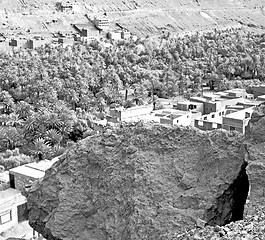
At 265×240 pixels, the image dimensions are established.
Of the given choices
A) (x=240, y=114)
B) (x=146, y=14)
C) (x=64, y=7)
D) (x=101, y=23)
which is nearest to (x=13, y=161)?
(x=240, y=114)

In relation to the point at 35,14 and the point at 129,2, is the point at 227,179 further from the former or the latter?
the point at 129,2

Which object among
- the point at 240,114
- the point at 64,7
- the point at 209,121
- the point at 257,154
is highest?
the point at 257,154

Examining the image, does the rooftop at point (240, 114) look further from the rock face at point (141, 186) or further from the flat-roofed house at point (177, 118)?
the rock face at point (141, 186)

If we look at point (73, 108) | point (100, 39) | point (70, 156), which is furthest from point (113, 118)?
point (100, 39)

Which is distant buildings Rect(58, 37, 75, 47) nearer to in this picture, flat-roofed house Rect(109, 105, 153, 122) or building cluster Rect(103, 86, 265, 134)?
building cluster Rect(103, 86, 265, 134)

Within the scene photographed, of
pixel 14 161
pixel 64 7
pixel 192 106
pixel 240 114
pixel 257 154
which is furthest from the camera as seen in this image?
pixel 64 7

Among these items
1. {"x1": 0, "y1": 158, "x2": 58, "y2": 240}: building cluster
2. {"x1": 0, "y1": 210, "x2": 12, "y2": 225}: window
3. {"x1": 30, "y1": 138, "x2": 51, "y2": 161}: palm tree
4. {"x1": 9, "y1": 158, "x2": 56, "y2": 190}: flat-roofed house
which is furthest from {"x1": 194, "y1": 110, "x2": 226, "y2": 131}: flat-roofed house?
{"x1": 0, "y1": 210, "x2": 12, "y2": 225}: window

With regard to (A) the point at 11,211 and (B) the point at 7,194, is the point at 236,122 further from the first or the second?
(A) the point at 11,211
